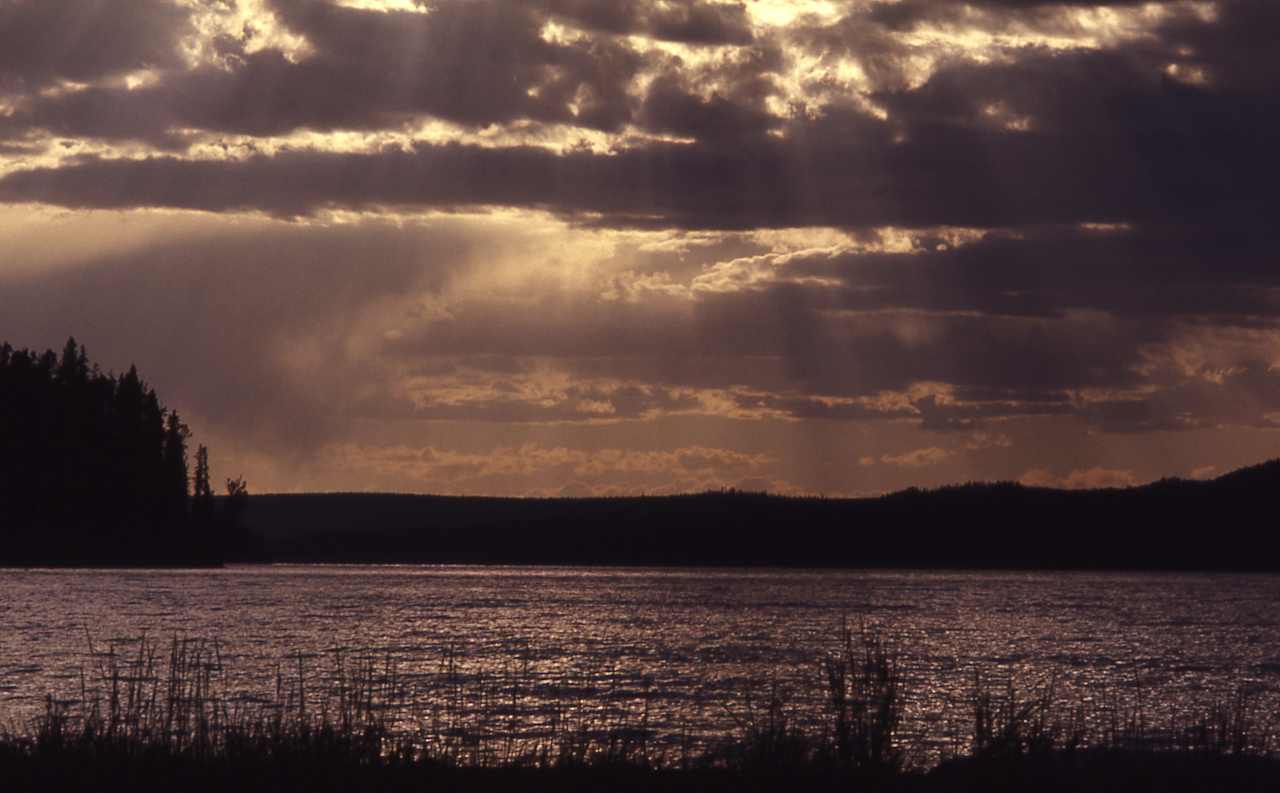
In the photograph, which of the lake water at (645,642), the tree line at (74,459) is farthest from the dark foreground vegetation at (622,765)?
the tree line at (74,459)

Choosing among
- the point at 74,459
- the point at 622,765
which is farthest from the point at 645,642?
the point at 74,459

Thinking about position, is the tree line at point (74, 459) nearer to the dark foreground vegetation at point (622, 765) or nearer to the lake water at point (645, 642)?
the lake water at point (645, 642)

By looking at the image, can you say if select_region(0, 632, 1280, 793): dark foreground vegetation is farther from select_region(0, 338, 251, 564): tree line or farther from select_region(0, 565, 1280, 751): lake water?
select_region(0, 338, 251, 564): tree line

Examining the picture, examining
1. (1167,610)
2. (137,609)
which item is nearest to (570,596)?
(1167,610)

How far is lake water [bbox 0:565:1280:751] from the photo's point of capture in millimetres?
51406

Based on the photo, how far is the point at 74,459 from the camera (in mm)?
181750

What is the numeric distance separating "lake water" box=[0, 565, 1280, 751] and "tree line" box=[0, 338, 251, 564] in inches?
863

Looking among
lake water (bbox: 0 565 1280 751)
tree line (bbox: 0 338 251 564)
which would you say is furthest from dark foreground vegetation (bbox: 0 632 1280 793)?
tree line (bbox: 0 338 251 564)

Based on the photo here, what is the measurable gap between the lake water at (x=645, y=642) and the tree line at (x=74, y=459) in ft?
71.9

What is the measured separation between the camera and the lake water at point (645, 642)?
5141 cm

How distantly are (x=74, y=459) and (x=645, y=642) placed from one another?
116 meters

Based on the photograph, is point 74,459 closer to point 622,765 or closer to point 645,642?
point 645,642

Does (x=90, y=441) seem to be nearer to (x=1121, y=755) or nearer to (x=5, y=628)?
(x=5, y=628)

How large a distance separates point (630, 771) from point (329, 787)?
4582 mm
